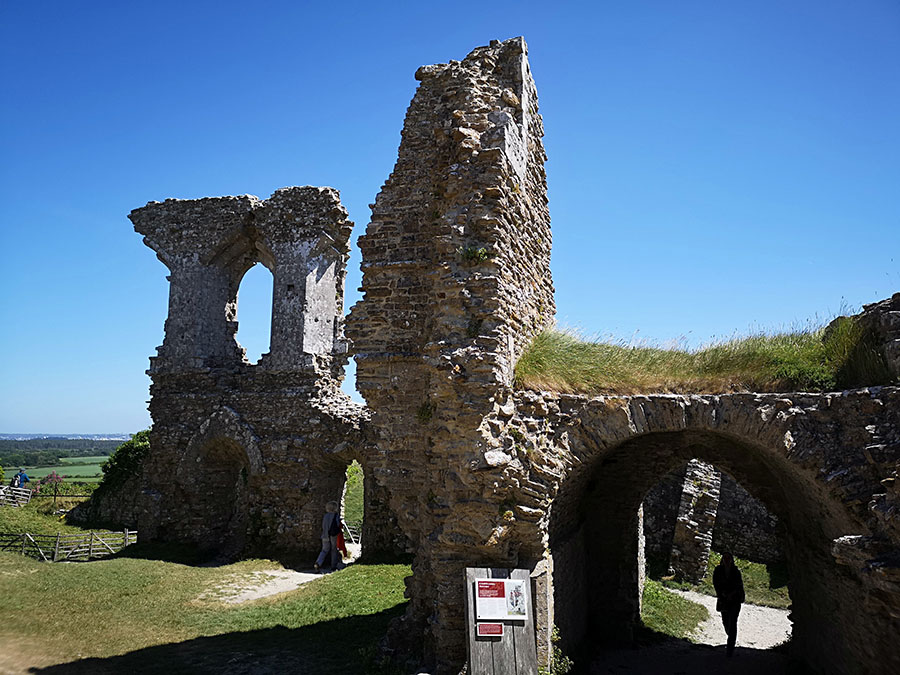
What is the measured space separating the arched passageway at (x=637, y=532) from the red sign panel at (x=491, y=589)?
127 cm

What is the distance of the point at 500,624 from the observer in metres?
5.35

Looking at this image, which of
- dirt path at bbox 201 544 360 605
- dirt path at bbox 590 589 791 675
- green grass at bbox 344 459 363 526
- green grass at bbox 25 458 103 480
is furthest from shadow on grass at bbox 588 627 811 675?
green grass at bbox 25 458 103 480

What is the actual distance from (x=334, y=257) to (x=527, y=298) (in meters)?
9.81

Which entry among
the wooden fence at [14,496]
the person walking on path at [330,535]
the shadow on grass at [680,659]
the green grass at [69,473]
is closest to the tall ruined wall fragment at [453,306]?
the shadow on grass at [680,659]

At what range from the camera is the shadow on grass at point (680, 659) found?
8.29m

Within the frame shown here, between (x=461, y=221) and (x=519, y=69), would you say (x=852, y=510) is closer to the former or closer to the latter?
(x=461, y=221)

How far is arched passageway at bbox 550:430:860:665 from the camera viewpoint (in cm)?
658

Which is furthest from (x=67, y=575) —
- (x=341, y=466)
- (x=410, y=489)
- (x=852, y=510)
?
(x=852, y=510)

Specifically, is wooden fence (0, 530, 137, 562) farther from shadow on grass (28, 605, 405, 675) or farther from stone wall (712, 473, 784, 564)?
stone wall (712, 473, 784, 564)

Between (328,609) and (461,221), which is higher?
(461,221)

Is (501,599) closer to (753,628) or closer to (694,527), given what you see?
(753,628)

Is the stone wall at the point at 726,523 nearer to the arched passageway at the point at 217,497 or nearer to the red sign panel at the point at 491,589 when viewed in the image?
the red sign panel at the point at 491,589

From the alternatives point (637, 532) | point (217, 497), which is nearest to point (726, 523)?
point (637, 532)

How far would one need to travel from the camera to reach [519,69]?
830 cm
